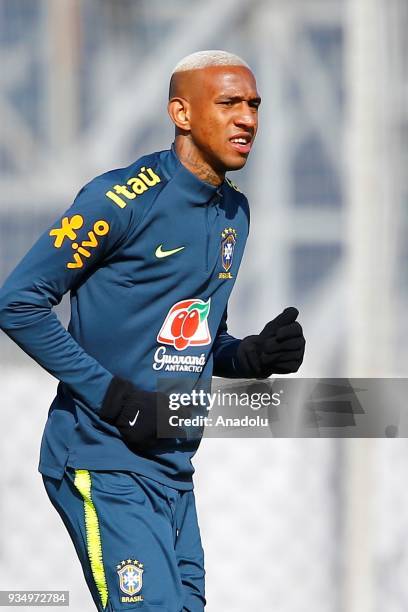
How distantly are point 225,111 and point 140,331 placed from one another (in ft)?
1.37

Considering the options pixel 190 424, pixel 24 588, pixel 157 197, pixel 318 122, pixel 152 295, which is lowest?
pixel 24 588

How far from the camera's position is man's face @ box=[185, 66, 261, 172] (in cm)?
237

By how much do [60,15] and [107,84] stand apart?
0.24 m

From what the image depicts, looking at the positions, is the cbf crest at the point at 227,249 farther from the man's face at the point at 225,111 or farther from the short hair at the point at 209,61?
the short hair at the point at 209,61

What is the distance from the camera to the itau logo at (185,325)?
2.38m

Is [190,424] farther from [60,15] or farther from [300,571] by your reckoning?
[60,15]

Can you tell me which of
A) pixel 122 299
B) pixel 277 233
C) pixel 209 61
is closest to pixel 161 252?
pixel 122 299

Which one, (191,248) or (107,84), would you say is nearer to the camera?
(191,248)

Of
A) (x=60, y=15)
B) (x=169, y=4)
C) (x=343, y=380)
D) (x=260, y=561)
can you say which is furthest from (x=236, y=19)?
(x=260, y=561)

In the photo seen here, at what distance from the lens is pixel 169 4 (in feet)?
12.5

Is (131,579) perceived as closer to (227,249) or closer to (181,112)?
(227,249)

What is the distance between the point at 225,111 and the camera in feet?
7.79

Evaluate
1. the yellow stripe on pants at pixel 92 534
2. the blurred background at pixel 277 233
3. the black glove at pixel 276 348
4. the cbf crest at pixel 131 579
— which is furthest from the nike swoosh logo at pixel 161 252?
the blurred background at pixel 277 233

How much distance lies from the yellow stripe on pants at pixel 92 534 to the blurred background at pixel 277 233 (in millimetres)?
1339
